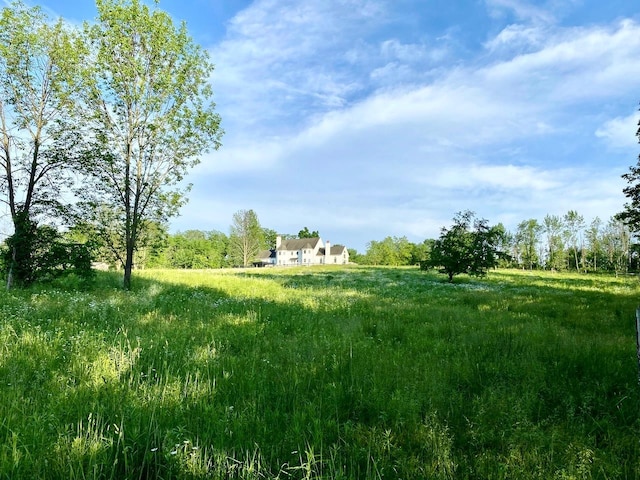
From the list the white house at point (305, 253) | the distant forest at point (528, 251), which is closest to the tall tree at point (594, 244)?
the distant forest at point (528, 251)

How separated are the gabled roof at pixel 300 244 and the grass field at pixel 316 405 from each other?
117 m

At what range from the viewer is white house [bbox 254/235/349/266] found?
4877 inches

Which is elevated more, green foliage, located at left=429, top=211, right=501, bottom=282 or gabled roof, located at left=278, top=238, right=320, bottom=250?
gabled roof, located at left=278, top=238, right=320, bottom=250

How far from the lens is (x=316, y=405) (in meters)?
3.68

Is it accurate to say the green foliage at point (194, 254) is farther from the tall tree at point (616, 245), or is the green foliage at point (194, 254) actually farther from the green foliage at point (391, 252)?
the tall tree at point (616, 245)

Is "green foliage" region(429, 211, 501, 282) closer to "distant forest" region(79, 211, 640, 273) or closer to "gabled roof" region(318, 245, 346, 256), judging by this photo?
"distant forest" region(79, 211, 640, 273)

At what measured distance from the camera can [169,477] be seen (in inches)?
97.7

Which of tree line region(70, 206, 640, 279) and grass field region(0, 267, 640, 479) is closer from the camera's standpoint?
grass field region(0, 267, 640, 479)

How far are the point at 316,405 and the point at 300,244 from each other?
12198 cm

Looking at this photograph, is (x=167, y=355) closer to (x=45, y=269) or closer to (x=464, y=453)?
(x=464, y=453)

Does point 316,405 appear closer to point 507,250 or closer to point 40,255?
point 40,255

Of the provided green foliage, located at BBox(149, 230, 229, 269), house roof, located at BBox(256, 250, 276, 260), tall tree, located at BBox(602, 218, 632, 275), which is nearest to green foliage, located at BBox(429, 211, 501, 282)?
tall tree, located at BBox(602, 218, 632, 275)

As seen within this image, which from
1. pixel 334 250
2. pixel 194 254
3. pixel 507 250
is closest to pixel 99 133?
pixel 507 250

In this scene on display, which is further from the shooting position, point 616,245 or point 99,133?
point 616,245
